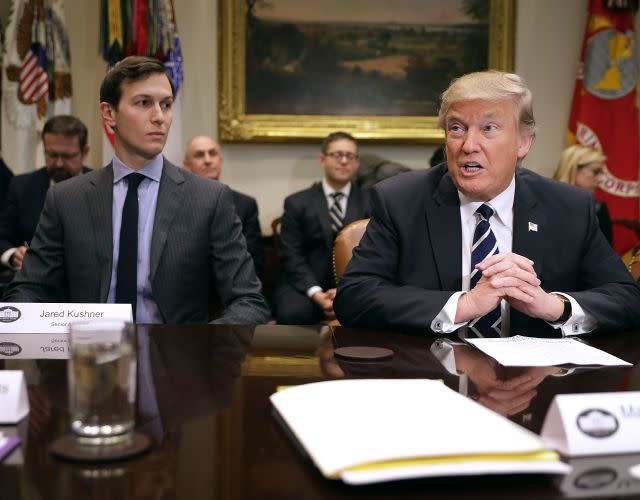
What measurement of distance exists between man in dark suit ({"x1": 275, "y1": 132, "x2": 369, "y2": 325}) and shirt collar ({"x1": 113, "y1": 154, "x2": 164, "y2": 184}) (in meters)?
2.40

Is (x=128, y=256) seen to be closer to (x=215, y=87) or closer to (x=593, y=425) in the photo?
(x=593, y=425)

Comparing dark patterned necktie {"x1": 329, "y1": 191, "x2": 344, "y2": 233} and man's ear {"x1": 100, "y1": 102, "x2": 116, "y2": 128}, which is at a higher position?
man's ear {"x1": 100, "y1": 102, "x2": 116, "y2": 128}

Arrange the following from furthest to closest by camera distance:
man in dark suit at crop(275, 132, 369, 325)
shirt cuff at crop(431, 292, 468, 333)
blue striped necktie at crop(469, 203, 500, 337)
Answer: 1. man in dark suit at crop(275, 132, 369, 325)
2. blue striped necktie at crop(469, 203, 500, 337)
3. shirt cuff at crop(431, 292, 468, 333)

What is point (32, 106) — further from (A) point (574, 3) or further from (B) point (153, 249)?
(A) point (574, 3)

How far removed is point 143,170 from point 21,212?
2243 millimetres

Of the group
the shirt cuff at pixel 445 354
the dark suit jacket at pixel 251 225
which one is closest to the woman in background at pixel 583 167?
the dark suit jacket at pixel 251 225

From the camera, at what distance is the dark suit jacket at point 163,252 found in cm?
243

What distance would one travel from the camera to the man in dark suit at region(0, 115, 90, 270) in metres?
4.44

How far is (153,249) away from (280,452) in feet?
5.23

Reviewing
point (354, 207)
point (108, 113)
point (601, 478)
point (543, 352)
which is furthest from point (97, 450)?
point (354, 207)

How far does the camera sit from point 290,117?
5.87 m

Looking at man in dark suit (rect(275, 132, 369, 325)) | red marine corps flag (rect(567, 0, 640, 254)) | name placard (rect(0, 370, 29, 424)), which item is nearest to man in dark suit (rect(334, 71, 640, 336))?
name placard (rect(0, 370, 29, 424))

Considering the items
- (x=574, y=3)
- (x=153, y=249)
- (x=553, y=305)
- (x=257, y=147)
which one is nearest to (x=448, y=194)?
(x=553, y=305)

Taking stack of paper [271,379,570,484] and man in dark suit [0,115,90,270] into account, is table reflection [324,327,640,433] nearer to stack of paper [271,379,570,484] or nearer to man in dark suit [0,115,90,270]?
stack of paper [271,379,570,484]
